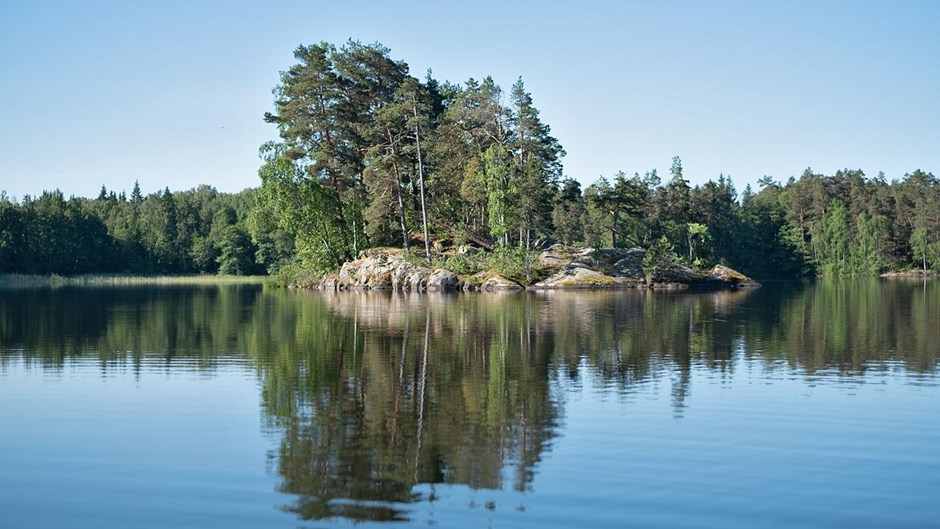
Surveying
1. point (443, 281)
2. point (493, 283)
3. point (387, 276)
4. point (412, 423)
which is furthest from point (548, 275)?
point (412, 423)

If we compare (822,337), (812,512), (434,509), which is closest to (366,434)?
(434,509)

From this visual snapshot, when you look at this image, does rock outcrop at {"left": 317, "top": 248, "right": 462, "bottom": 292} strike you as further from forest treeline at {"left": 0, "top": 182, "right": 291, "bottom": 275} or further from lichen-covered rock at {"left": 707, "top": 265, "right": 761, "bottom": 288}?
lichen-covered rock at {"left": 707, "top": 265, "right": 761, "bottom": 288}

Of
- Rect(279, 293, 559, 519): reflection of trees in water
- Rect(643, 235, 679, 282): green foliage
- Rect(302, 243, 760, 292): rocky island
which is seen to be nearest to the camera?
Rect(279, 293, 559, 519): reflection of trees in water

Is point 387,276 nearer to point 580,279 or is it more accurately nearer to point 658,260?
point 580,279

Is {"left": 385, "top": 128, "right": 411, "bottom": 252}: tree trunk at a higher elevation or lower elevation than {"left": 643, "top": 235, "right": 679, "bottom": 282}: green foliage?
higher

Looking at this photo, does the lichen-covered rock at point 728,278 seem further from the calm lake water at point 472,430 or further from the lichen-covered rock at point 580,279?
the calm lake water at point 472,430

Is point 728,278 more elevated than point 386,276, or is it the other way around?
point 386,276

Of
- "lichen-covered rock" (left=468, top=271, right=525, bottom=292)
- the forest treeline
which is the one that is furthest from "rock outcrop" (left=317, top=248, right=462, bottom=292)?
the forest treeline

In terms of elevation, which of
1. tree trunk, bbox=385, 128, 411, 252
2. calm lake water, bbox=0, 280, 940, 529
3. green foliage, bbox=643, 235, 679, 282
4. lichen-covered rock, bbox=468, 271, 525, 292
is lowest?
calm lake water, bbox=0, 280, 940, 529

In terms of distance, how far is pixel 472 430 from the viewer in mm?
15414

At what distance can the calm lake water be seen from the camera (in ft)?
36.2

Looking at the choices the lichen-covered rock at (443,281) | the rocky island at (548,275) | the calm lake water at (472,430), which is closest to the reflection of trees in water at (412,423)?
the calm lake water at (472,430)

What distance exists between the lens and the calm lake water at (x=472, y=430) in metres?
11.0

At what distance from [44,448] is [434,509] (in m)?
7.80
